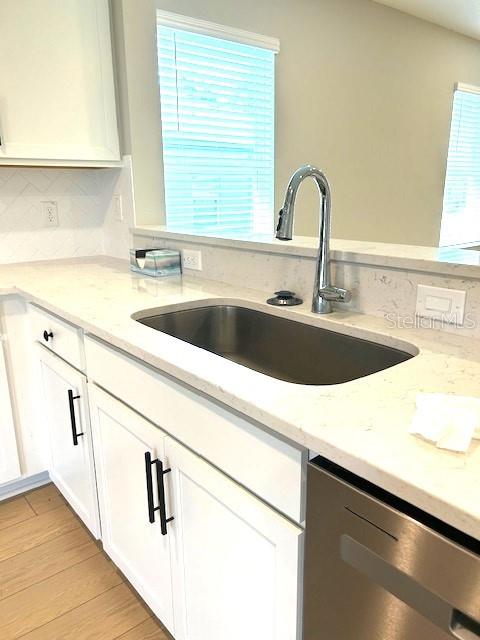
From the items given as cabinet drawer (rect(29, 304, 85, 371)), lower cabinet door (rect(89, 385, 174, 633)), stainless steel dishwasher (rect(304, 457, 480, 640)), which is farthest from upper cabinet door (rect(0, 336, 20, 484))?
stainless steel dishwasher (rect(304, 457, 480, 640))

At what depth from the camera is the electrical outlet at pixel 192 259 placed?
75.9 inches

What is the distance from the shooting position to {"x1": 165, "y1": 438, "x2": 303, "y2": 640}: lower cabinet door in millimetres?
833

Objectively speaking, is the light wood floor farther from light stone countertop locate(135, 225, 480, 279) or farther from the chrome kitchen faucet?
light stone countertop locate(135, 225, 480, 279)

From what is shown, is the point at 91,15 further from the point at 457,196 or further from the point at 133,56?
the point at 457,196

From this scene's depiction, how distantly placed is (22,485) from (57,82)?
1702 mm

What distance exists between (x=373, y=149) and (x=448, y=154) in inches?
42.1

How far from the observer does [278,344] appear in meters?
1.46

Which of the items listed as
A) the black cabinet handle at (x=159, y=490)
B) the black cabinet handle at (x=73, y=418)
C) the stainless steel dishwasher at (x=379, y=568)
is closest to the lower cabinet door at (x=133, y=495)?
the black cabinet handle at (x=159, y=490)

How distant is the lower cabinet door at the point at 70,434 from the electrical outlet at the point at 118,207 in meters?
0.84

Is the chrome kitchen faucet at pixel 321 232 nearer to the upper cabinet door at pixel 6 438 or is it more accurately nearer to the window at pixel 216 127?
the window at pixel 216 127

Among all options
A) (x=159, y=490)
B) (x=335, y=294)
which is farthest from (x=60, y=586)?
(x=335, y=294)

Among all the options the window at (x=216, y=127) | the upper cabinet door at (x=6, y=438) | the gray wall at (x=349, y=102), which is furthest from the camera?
the window at (x=216, y=127)

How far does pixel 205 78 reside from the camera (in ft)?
8.54

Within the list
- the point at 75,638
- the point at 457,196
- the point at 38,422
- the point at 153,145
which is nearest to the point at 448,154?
the point at 457,196
